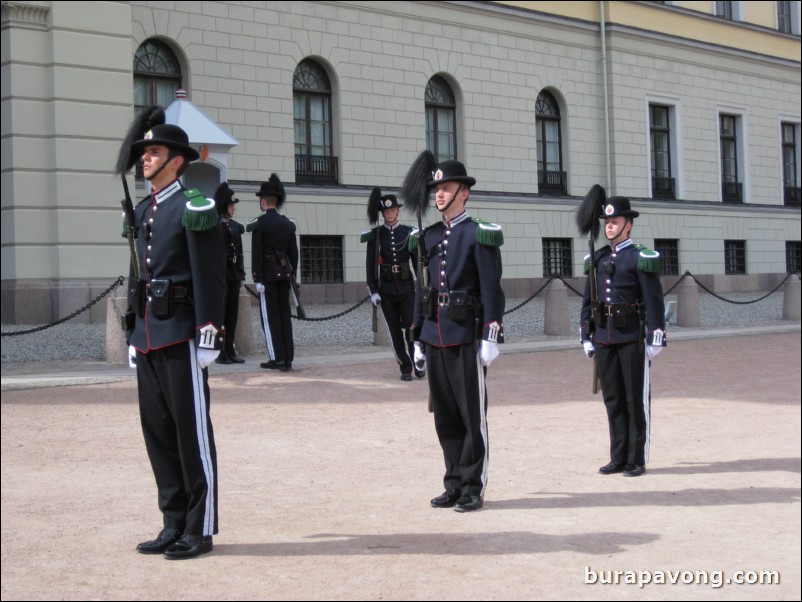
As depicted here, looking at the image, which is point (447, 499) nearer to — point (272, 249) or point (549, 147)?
point (272, 249)

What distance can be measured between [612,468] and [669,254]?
80.8 ft

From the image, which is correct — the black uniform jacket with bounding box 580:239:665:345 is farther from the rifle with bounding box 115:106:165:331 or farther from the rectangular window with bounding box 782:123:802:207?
the rectangular window with bounding box 782:123:802:207

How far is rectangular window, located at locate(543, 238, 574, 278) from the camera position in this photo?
1144 inches

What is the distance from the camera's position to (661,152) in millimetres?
32156

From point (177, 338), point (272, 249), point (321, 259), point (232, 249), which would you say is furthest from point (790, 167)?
point (177, 338)

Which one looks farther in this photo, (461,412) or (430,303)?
(430,303)

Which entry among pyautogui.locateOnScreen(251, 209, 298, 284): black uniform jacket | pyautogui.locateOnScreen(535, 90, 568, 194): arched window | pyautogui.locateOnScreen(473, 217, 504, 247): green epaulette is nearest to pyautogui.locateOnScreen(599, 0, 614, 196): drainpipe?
pyautogui.locateOnScreen(535, 90, 568, 194): arched window

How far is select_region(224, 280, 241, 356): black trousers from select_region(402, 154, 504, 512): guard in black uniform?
6.74 metres

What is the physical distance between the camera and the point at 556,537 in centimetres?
596

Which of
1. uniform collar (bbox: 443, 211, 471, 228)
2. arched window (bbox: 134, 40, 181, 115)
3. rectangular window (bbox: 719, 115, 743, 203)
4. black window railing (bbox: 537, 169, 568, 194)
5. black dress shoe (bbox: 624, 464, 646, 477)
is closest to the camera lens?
uniform collar (bbox: 443, 211, 471, 228)

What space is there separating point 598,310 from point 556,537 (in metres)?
2.69

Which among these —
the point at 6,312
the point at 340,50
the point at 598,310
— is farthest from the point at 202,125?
the point at 598,310

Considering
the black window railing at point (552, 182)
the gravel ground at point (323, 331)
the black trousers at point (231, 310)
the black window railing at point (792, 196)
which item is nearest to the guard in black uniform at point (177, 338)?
the black trousers at point (231, 310)

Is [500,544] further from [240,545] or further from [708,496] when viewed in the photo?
[708,496]
